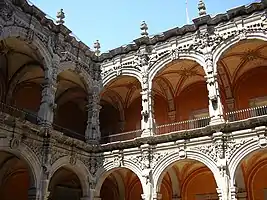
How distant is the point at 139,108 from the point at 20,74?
6.27 m

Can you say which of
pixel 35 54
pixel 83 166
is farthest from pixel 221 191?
pixel 35 54

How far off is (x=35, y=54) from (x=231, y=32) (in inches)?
312

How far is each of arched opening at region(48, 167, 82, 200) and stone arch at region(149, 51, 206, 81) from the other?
5.92 meters

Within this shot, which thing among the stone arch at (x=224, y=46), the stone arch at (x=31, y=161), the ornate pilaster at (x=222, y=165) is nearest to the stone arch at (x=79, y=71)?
the stone arch at (x=31, y=161)

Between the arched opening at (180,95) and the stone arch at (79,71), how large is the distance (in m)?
3.06

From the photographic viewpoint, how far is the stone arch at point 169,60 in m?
13.6

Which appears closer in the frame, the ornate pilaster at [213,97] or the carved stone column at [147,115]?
the ornate pilaster at [213,97]

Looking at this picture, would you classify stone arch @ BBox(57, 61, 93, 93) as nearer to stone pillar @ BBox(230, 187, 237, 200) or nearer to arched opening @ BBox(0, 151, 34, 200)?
arched opening @ BBox(0, 151, 34, 200)

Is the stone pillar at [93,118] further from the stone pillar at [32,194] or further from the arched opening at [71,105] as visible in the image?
the stone pillar at [32,194]

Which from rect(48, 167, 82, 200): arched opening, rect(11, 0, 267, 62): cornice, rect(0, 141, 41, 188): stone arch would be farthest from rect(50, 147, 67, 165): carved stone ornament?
rect(11, 0, 267, 62): cornice

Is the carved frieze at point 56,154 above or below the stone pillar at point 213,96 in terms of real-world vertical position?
below

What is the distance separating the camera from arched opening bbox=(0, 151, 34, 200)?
13.6 metres

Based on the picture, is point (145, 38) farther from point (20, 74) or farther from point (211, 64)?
point (20, 74)

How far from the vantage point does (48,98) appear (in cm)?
1299
